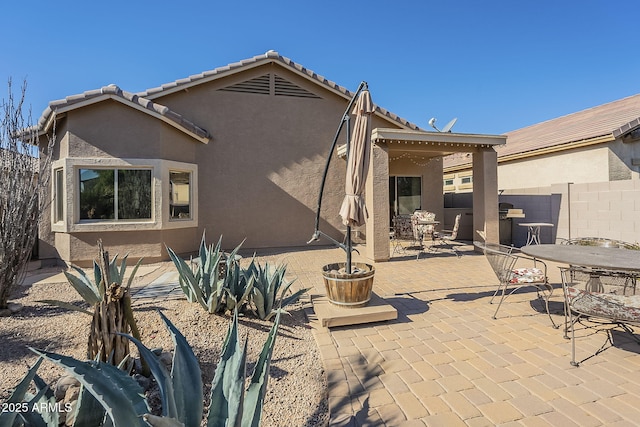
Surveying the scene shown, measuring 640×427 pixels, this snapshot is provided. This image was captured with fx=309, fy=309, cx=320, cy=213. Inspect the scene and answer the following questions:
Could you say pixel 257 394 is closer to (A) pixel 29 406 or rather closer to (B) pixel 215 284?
(A) pixel 29 406

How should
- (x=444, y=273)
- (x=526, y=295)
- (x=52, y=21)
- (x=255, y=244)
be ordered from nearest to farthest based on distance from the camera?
1. (x=526, y=295)
2. (x=52, y=21)
3. (x=444, y=273)
4. (x=255, y=244)

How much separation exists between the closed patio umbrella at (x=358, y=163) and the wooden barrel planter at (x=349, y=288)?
27 centimetres

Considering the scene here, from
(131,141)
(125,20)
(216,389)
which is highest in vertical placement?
(125,20)

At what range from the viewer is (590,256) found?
4258 mm

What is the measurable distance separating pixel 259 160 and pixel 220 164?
1.35 metres

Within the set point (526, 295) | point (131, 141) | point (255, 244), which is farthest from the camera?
point (255, 244)

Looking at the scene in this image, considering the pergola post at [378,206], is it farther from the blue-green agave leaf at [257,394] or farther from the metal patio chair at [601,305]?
the blue-green agave leaf at [257,394]

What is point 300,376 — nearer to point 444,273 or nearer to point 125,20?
point 444,273

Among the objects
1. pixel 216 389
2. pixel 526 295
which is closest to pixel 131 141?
pixel 216 389

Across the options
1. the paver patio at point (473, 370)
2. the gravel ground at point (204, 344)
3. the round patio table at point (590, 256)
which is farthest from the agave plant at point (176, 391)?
the round patio table at point (590, 256)

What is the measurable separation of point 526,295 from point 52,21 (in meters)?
11.4

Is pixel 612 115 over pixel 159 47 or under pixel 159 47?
under

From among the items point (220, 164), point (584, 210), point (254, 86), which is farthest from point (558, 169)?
point (220, 164)

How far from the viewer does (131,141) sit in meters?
8.69
